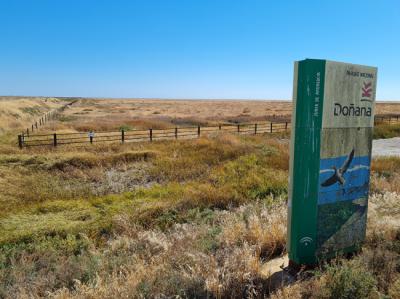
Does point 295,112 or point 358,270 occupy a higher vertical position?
point 295,112

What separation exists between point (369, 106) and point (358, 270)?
91.8 inches

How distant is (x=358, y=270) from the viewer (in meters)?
3.31

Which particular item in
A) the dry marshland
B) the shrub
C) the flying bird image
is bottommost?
the dry marshland

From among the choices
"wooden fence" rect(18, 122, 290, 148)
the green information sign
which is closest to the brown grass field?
"wooden fence" rect(18, 122, 290, 148)

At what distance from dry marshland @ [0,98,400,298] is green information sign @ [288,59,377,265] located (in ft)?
1.19

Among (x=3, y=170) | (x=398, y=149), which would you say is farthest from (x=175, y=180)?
(x=398, y=149)

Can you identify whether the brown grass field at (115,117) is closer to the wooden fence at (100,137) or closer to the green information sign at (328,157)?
the wooden fence at (100,137)

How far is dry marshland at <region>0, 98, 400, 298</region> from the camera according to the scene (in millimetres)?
3566

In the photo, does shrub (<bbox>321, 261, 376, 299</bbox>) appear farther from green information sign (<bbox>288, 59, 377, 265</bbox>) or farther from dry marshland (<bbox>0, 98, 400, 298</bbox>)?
green information sign (<bbox>288, 59, 377, 265</bbox>)

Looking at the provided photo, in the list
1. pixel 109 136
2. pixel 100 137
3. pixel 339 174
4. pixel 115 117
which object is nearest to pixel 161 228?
pixel 339 174

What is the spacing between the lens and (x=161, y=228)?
726 centimetres

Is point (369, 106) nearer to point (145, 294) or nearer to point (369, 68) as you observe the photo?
point (369, 68)

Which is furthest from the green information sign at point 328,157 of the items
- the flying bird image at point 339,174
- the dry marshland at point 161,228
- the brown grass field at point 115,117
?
the brown grass field at point 115,117

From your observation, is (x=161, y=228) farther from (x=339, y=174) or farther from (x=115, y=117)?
(x=115, y=117)
